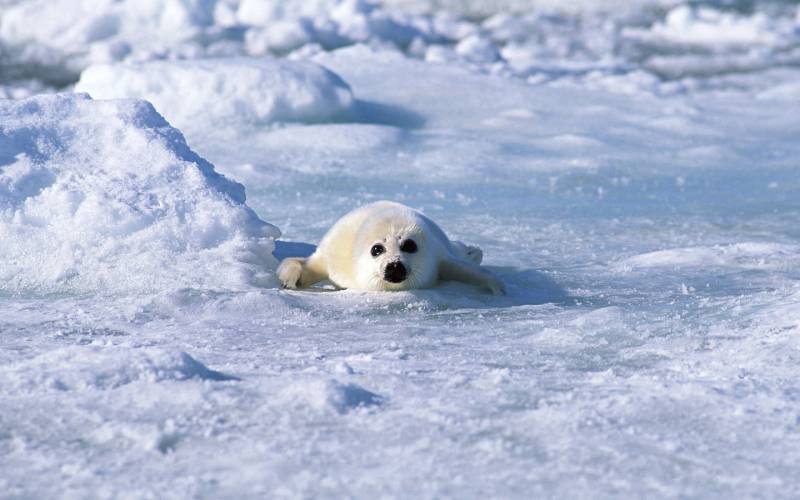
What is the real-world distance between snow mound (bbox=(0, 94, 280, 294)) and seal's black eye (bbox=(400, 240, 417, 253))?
0.47 meters

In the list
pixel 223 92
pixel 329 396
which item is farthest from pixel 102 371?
pixel 223 92

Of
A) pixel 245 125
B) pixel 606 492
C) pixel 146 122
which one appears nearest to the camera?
pixel 606 492

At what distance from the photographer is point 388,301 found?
369cm

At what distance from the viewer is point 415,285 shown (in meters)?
3.87

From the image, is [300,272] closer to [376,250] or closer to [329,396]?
[376,250]

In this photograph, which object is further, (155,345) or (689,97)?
(689,97)

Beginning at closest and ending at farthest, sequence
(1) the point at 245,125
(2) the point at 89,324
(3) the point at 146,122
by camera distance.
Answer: (2) the point at 89,324, (3) the point at 146,122, (1) the point at 245,125

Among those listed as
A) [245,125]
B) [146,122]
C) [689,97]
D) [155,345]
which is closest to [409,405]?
[155,345]

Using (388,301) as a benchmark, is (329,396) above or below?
below

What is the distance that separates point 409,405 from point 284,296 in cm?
123

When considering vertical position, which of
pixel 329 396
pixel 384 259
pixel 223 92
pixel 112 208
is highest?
pixel 223 92

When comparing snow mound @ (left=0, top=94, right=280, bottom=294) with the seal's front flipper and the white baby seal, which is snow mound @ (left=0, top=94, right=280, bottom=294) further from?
the white baby seal

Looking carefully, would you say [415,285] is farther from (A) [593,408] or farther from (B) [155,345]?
(A) [593,408]

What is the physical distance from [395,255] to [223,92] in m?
3.98
